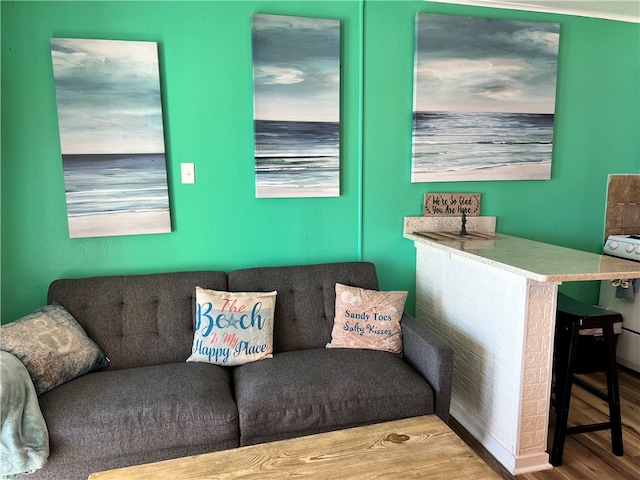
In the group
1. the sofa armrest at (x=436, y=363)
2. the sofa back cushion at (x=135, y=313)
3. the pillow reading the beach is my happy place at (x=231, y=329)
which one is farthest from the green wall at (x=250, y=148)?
the sofa armrest at (x=436, y=363)

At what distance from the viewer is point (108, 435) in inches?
65.8

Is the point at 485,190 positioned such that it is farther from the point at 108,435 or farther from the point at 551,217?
the point at 108,435

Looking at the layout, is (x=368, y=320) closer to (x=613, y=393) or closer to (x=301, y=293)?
(x=301, y=293)

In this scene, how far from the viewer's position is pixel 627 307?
295 cm

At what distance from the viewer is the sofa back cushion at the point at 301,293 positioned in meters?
2.37

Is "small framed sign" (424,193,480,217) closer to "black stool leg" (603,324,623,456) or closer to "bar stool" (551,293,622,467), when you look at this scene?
"bar stool" (551,293,622,467)

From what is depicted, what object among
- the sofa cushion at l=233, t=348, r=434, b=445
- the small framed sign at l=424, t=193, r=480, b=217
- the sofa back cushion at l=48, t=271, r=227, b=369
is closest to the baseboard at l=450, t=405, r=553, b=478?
the sofa cushion at l=233, t=348, r=434, b=445

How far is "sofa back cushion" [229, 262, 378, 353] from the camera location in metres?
2.37

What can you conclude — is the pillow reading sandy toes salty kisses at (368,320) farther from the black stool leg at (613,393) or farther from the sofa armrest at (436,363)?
the black stool leg at (613,393)

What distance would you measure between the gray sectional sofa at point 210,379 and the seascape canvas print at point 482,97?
2.94ft

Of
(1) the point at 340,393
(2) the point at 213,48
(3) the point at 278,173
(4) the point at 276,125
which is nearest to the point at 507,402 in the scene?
(1) the point at 340,393

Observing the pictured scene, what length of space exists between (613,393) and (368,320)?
1139 millimetres

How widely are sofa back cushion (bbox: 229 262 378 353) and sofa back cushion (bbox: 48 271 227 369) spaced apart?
270mm

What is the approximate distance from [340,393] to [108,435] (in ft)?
2.89
